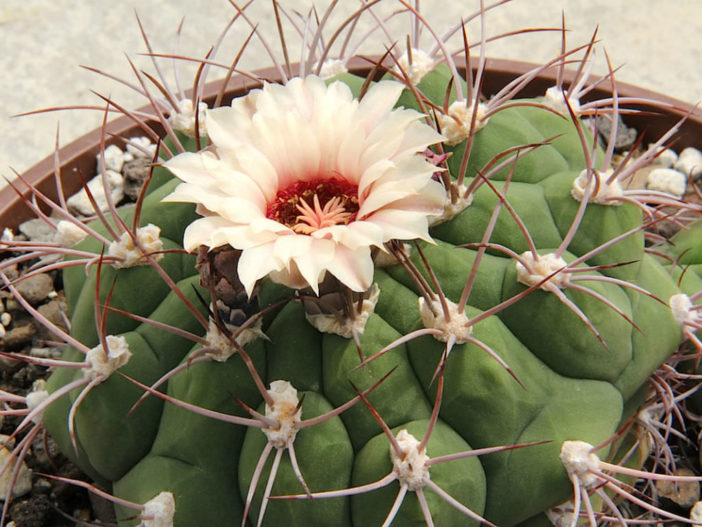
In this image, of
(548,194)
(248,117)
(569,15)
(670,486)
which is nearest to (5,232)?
(248,117)

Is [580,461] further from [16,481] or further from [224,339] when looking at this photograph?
[16,481]

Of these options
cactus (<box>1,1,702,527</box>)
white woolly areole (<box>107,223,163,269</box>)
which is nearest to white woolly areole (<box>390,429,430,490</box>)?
cactus (<box>1,1,702,527</box>)

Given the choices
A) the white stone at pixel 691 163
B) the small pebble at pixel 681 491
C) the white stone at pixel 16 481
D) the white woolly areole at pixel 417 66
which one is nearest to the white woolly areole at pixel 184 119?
the white woolly areole at pixel 417 66

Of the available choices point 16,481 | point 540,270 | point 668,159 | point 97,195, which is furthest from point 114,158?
point 668,159

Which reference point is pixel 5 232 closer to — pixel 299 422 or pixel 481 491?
pixel 299 422

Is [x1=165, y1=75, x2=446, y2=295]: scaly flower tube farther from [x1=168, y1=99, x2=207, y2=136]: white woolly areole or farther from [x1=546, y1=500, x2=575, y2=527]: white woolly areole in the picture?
[x1=546, y1=500, x2=575, y2=527]: white woolly areole

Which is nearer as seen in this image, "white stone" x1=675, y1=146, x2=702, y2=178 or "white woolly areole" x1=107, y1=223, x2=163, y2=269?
"white woolly areole" x1=107, y1=223, x2=163, y2=269

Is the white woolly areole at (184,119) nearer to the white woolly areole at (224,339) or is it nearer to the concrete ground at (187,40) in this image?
the white woolly areole at (224,339)
